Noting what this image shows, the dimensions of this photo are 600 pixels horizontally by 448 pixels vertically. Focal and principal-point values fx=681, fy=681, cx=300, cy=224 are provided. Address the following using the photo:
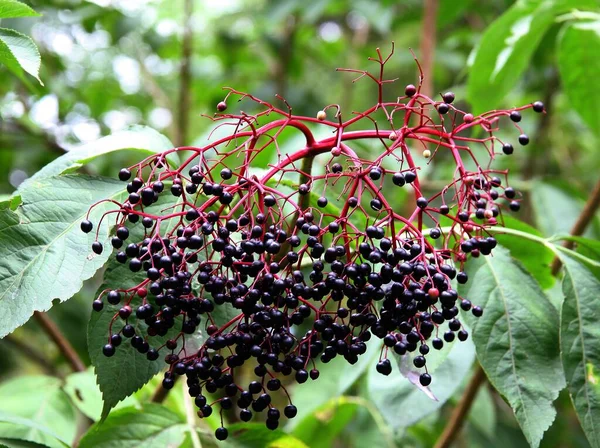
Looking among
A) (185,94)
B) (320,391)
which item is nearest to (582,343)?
(320,391)

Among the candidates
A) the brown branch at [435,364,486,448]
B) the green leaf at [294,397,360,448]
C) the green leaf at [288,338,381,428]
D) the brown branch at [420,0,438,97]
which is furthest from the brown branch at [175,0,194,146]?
the brown branch at [435,364,486,448]

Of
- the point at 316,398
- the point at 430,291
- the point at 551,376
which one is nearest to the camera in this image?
the point at 430,291

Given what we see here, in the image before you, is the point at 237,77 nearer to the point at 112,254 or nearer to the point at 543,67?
the point at 543,67

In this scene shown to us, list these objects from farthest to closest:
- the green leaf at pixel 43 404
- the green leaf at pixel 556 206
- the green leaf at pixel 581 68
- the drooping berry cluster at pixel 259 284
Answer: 1. the green leaf at pixel 556 206
2. the green leaf at pixel 581 68
3. the green leaf at pixel 43 404
4. the drooping berry cluster at pixel 259 284

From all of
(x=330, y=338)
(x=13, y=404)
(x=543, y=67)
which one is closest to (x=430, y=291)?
(x=330, y=338)

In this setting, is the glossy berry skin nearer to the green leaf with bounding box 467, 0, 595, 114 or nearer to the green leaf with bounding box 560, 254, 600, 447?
the green leaf with bounding box 560, 254, 600, 447

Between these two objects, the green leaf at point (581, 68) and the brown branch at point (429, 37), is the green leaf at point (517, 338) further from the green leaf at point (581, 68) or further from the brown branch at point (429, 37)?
the brown branch at point (429, 37)

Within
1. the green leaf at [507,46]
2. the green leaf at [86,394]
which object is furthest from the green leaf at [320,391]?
the green leaf at [507,46]
